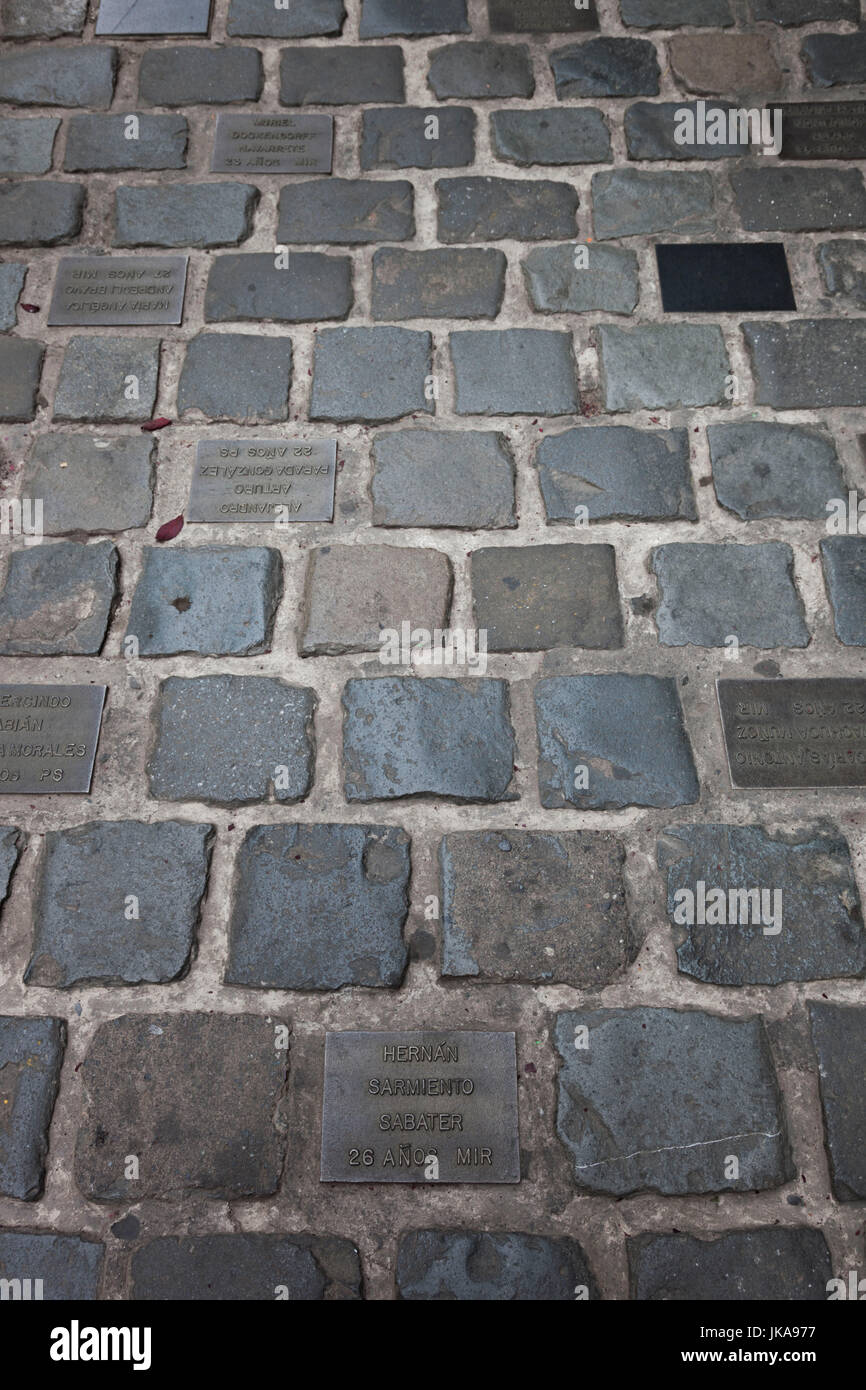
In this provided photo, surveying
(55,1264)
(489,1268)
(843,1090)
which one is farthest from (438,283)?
(55,1264)

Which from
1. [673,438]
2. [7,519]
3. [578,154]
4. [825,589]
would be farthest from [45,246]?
[825,589]

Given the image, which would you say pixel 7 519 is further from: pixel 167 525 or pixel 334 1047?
pixel 334 1047

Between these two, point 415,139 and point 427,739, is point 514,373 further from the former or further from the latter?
point 427,739

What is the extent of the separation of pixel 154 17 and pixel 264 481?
224cm

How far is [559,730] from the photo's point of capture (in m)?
2.42

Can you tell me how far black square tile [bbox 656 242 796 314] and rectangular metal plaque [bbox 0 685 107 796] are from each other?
7.20 ft

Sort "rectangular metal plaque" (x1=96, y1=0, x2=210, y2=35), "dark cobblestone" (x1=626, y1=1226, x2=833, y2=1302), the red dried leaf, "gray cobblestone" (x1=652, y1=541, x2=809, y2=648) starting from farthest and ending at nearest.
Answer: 1. "rectangular metal plaque" (x1=96, y1=0, x2=210, y2=35)
2. the red dried leaf
3. "gray cobblestone" (x1=652, y1=541, x2=809, y2=648)
4. "dark cobblestone" (x1=626, y1=1226, x2=833, y2=1302)

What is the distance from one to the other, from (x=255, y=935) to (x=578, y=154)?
9.56 feet

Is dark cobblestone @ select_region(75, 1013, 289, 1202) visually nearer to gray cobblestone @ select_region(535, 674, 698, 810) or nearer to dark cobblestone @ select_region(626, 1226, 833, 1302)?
dark cobblestone @ select_region(626, 1226, 833, 1302)

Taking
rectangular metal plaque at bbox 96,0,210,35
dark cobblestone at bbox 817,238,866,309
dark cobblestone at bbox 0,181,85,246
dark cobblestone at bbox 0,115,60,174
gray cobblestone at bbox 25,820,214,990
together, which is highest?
rectangular metal plaque at bbox 96,0,210,35

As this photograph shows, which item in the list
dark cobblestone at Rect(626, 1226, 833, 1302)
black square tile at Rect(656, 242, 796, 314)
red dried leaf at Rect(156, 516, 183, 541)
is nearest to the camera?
dark cobblestone at Rect(626, 1226, 833, 1302)

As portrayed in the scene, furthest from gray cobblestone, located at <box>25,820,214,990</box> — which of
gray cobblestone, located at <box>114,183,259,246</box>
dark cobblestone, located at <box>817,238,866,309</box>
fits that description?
dark cobblestone, located at <box>817,238,866,309</box>

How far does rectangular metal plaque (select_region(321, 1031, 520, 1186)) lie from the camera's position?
6.55 ft

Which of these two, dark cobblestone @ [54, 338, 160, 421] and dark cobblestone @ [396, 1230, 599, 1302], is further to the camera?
dark cobblestone @ [54, 338, 160, 421]
